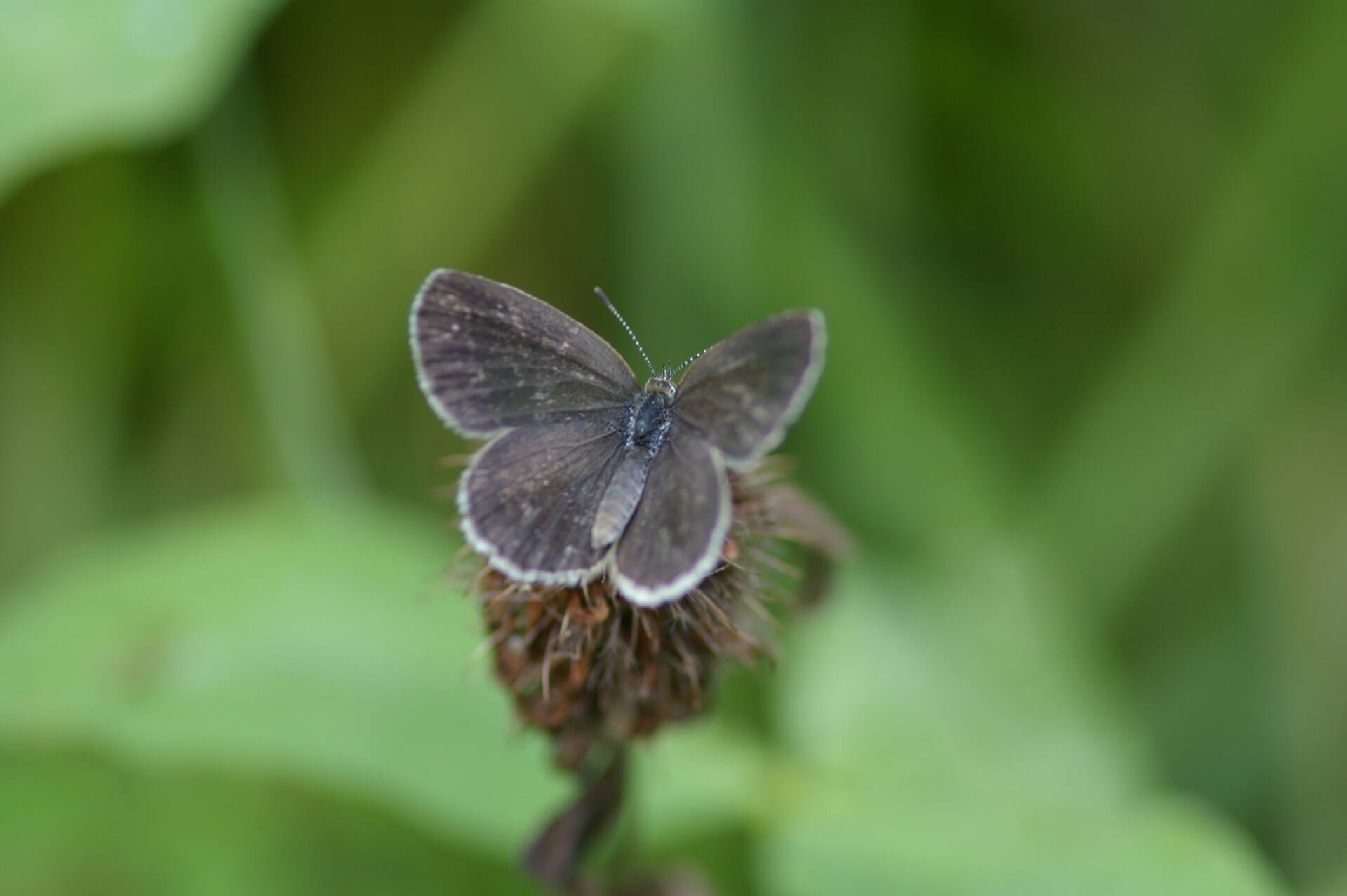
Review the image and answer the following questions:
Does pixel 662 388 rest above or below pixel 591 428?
above

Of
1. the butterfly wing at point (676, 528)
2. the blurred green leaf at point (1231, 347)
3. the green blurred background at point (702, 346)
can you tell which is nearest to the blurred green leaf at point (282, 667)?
the green blurred background at point (702, 346)

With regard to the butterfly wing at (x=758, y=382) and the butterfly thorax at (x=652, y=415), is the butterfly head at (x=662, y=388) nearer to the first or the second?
the butterfly thorax at (x=652, y=415)

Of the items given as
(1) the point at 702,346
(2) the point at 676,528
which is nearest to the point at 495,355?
(2) the point at 676,528

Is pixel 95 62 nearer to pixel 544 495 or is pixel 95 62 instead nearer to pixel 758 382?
pixel 544 495

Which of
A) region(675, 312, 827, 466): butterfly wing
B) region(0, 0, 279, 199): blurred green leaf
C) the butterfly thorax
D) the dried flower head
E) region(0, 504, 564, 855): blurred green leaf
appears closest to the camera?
region(675, 312, 827, 466): butterfly wing

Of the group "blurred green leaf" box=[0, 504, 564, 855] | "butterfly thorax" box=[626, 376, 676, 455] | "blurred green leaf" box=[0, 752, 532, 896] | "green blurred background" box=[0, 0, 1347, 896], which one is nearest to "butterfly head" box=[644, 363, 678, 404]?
"butterfly thorax" box=[626, 376, 676, 455]

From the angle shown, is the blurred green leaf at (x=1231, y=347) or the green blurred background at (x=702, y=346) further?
the blurred green leaf at (x=1231, y=347)

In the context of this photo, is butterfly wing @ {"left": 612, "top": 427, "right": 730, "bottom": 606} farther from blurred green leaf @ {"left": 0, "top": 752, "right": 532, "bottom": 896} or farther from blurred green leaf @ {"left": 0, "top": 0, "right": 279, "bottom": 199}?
blurred green leaf @ {"left": 0, "top": 0, "right": 279, "bottom": 199}
